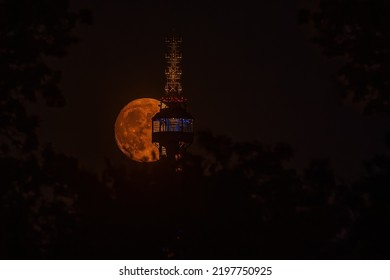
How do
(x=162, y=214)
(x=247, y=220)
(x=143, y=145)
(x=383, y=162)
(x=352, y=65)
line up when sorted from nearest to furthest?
1. (x=352, y=65)
2. (x=383, y=162)
3. (x=247, y=220)
4. (x=162, y=214)
5. (x=143, y=145)

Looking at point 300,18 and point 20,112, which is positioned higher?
point 300,18

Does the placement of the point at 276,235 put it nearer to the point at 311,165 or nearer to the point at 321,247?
the point at 321,247

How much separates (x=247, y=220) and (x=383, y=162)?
23.7ft

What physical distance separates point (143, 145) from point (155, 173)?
61.9m

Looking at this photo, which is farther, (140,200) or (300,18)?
(140,200)

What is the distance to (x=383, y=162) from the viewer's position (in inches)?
1237

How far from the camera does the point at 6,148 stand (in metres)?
28.5

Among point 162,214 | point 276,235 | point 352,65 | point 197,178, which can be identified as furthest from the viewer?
point 197,178

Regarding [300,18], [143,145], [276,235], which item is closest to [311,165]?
[276,235]

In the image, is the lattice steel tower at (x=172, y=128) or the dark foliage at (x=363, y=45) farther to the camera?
the lattice steel tower at (x=172, y=128)

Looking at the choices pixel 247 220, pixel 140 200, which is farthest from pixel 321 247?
pixel 140 200

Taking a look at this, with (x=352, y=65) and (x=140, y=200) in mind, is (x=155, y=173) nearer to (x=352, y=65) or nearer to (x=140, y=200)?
(x=140, y=200)

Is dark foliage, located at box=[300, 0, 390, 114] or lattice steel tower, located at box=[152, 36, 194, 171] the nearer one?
dark foliage, located at box=[300, 0, 390, 114]

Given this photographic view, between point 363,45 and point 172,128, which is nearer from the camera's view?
point 363,45
